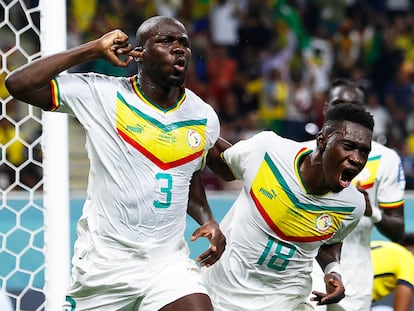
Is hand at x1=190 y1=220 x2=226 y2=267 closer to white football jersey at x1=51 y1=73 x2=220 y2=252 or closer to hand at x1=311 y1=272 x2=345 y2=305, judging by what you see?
white football jersey at x1=51 y1=73 x2=220 y2=252

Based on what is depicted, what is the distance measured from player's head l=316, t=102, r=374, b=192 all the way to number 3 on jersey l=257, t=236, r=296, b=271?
349mm

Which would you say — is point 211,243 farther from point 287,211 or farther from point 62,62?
point 62,62

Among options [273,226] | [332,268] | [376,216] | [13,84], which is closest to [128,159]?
[13,84]

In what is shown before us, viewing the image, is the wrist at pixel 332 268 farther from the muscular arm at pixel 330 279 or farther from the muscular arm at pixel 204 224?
the muscular arm at pixel 204 224

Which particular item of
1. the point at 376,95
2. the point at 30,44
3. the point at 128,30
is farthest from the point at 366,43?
the point at 30,44

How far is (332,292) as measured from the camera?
4555mm

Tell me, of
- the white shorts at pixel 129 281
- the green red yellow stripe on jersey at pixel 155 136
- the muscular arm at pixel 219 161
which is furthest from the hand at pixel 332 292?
the green red yellow stripe on jersey at pixel 155 136

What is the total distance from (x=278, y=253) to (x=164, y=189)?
0.72m

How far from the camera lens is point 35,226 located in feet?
21.1

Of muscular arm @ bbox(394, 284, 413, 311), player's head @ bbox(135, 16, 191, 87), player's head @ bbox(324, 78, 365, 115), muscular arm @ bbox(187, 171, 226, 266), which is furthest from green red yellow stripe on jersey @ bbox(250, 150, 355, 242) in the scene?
muscular arm @ bbox(394, 284, 413, 311)

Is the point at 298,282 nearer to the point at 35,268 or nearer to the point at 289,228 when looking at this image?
the point at 289,228

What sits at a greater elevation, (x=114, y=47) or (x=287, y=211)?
(x=114, y=47)

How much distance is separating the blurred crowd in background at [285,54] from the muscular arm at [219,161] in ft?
18.9

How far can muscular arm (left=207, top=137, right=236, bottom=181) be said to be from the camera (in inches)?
190
